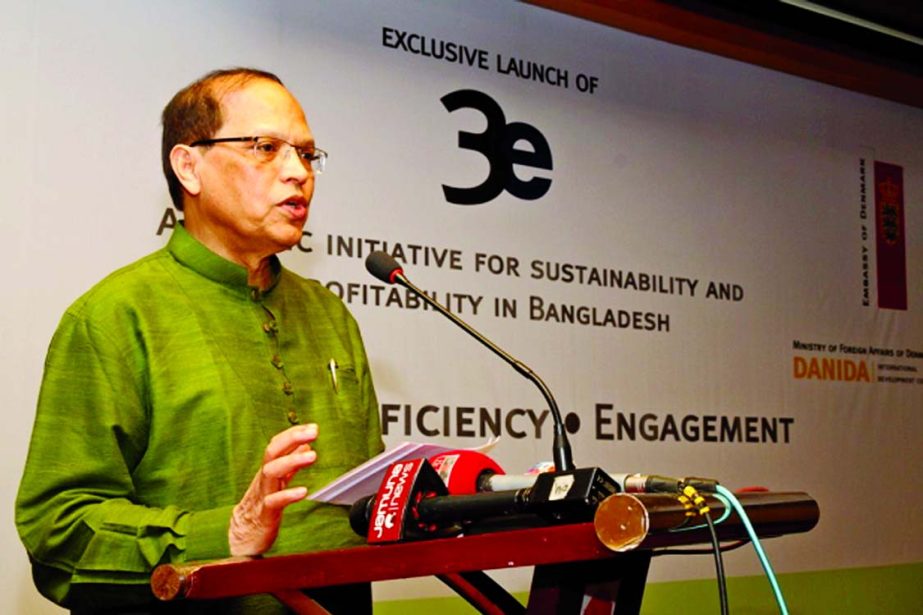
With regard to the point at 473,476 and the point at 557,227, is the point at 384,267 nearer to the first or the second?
the point at 473,476

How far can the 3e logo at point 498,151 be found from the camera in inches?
132

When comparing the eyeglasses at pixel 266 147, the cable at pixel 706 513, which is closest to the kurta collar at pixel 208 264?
the eyeglasses at pixel 266 147

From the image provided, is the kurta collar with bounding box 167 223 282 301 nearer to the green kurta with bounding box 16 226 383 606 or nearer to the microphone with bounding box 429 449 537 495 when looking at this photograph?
the green kurta with bounding box 16 226 383 606

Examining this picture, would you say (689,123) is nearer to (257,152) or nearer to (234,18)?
(234,18)

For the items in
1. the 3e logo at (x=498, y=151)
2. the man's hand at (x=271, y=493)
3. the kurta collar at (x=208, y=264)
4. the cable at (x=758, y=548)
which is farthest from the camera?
the 3e logo at (x=498, y=151)

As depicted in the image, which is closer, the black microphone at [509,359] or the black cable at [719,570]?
the black cable at [719,570]

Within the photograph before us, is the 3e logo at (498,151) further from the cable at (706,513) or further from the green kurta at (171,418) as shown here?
the cable at (706,513)

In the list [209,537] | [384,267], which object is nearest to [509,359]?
[384,267]

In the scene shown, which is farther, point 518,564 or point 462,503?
point 462,503

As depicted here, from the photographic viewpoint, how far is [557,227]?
11.6 ft

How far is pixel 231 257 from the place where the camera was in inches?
78.3

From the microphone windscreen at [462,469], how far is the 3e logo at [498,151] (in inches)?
77.8

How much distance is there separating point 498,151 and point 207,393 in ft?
A: 6.21

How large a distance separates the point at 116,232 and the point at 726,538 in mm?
1977
